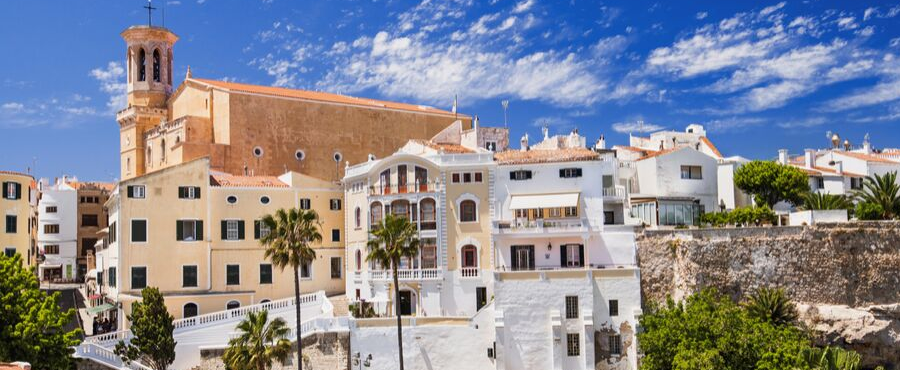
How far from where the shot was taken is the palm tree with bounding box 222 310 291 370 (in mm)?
43875

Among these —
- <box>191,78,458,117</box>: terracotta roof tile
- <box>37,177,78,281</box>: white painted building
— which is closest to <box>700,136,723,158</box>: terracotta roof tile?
<box>191,78,458,117</box>: terracotta roof tile

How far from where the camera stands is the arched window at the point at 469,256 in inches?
2104

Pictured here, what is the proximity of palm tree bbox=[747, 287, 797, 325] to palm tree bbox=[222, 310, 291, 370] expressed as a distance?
23.5 metres

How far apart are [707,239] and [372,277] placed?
18.6m

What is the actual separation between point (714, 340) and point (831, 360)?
603 centimetres

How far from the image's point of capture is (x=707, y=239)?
51.3 metres

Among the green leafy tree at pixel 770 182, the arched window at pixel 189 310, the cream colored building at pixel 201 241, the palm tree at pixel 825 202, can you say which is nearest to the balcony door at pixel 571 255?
the green leafy tree at pixel 770 182

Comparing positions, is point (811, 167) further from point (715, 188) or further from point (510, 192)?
point (510, 192)

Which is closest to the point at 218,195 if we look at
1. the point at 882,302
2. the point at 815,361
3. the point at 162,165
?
the point at 162,165

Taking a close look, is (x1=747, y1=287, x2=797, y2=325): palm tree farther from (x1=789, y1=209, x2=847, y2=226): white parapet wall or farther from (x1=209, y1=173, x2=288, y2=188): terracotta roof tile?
(x1=209, y1=173, x2=288, y2=188): terracotta roof tile

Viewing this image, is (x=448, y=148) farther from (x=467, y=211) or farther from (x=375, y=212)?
(x=375, y=212)

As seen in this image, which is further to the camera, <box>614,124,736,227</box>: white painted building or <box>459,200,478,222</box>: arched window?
<box>614,124,736,227</box>: white painted building

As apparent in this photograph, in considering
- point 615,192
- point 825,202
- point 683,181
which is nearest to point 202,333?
point 615,192

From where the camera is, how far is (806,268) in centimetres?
5031
